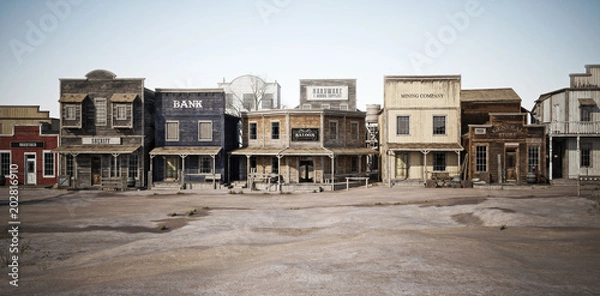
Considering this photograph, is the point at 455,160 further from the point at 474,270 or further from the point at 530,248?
the point at 474,270

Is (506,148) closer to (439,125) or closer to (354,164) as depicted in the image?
(439,125)

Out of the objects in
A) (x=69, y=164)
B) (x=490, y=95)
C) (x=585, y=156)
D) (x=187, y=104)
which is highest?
(x=490, y=95)

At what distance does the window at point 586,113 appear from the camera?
32.2m

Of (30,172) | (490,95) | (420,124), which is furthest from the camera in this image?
(490,95)

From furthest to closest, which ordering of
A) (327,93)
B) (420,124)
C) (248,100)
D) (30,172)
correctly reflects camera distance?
(248,100) < (327,93) < (30,172) < (420,124)

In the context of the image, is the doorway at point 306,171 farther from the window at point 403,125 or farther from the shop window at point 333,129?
the window at point 403,125

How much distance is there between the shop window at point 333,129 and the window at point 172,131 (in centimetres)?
1326

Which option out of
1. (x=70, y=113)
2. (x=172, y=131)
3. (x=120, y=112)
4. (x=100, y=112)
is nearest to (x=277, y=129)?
(x=172, y=131)

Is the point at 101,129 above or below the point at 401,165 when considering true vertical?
above

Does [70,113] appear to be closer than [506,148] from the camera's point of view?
No

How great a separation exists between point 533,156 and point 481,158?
4094mm

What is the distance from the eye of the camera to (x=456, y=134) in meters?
32.7

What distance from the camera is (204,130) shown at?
1309 inches

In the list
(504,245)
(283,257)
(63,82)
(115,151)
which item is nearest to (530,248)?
(504,245)
